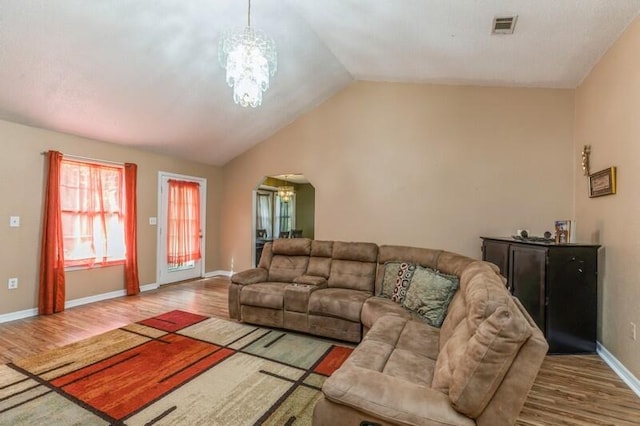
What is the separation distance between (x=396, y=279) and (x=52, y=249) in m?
4.28

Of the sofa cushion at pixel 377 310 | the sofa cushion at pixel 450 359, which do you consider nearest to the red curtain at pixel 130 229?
the sofa cushion at pixel 377 310

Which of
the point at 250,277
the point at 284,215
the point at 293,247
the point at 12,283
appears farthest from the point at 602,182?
the point at 284,215

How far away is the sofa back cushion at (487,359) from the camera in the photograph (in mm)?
1199

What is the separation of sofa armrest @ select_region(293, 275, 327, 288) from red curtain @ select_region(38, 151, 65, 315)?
3.11 m

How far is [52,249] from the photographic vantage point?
3.93 meters

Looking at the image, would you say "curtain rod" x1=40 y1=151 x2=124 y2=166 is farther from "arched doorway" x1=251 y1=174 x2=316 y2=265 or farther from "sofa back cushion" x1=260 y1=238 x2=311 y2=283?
"arched doorway" x1=251 y1=174 x2=316 y2=265

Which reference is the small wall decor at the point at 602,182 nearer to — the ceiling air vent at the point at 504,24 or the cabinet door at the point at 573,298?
the cabinet door at the point at 573,298

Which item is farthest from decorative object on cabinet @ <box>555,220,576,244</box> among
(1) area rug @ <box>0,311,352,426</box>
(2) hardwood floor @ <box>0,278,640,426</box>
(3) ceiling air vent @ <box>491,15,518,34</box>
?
(1) area rug @ <box>0,311,352,426</box>

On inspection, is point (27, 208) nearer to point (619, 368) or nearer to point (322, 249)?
point (322, 249)

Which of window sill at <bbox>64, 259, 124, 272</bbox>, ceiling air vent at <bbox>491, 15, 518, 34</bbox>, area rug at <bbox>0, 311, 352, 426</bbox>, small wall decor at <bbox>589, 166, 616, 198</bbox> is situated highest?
ceiling air vent at <bbox>491, 15, 518, 34</bbox>

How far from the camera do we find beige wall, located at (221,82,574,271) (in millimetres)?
4047

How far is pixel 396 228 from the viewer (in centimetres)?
483

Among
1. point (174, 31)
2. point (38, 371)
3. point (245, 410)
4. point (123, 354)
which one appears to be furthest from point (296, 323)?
point (174, 31)

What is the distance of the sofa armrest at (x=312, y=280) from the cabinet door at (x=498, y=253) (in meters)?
2.02
